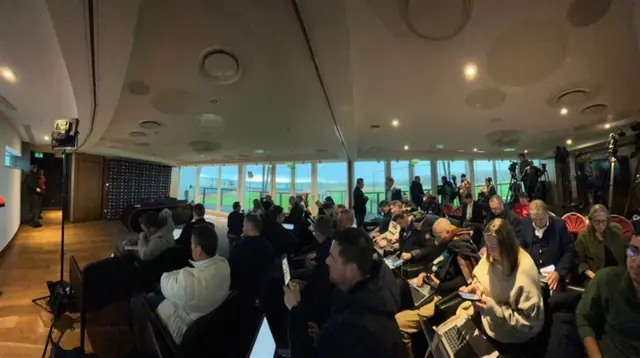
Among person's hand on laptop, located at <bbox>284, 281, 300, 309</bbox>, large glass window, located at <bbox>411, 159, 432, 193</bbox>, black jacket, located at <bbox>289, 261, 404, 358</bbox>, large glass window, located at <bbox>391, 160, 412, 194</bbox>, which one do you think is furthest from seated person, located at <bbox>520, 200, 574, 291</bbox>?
large glass window, located at <bbox>391, 160, 412, 194</bbox>

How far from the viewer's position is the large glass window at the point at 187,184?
16.5 m

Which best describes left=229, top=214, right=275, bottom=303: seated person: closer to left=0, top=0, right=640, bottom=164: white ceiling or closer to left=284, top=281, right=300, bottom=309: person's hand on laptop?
left=284, top=281, right=300, bottom=309: person's hand on laptop

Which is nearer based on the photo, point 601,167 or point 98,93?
point 98,93

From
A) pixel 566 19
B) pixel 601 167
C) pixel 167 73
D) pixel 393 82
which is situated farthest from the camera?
pixel 601 167

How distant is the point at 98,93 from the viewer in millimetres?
3957

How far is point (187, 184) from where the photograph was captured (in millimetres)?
16953

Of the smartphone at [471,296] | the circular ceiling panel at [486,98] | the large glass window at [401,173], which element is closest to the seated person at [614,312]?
the smartphone at [471,296]

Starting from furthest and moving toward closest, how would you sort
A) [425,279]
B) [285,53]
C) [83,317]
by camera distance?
[285,53], [425,279], [83,317]

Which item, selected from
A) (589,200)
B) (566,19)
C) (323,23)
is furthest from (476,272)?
(589,200)

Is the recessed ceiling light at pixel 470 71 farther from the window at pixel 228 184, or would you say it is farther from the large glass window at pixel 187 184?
the large glass window at pixel 187 184

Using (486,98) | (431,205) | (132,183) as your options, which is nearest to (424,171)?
(431,205)

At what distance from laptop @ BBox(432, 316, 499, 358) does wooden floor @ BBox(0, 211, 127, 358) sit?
2.99m

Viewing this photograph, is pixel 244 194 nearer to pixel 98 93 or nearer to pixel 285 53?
pixel 98 93

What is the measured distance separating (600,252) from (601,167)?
7313 millimetres
